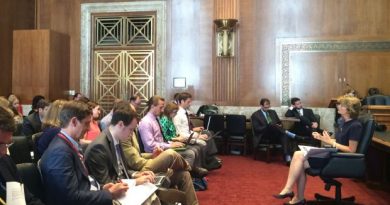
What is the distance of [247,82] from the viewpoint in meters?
9.41

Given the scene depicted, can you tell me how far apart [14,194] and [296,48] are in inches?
320

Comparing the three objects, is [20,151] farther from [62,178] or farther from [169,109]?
[169,109]

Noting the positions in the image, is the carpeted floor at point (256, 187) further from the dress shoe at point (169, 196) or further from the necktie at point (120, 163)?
the necktie at point (120, 163)

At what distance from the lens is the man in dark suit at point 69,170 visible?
7.47ft

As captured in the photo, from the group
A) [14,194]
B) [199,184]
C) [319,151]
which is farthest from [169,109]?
[14,194]

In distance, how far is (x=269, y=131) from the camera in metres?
7.68

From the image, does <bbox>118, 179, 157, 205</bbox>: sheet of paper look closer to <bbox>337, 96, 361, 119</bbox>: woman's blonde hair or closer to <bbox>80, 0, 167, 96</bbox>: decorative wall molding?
<bbox>337, 96, 361, 119</bbox>: woman's blonde hair

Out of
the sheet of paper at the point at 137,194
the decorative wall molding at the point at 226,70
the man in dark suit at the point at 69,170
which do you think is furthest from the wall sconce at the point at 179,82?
the man in dark suit at the point at 69,170

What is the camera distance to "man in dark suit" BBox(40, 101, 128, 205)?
89.6 inches

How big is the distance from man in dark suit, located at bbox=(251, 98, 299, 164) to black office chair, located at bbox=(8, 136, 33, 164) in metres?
5.09

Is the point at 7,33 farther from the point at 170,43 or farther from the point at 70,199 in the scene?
the point at 70,199

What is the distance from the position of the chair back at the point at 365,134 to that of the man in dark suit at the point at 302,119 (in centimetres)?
358

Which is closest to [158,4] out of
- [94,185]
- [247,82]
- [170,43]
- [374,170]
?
[170,43]

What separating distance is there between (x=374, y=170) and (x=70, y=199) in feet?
15.7
